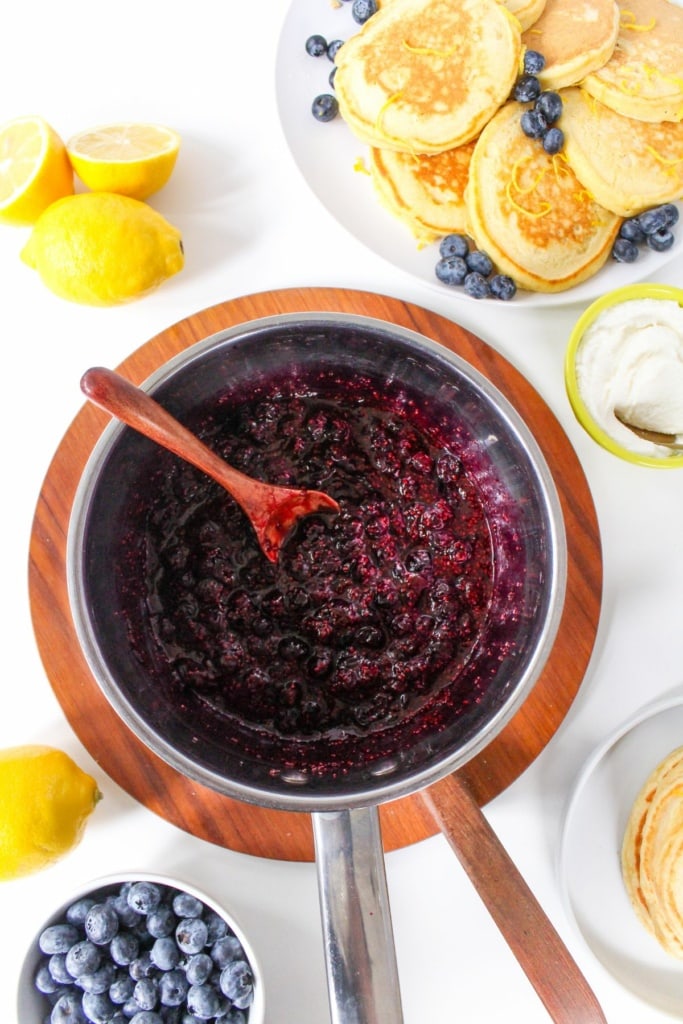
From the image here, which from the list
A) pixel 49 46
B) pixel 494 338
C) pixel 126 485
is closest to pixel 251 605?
pixel 126 485

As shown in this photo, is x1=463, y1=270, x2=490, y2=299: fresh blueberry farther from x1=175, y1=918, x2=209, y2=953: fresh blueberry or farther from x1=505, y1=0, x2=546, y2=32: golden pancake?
x1=175, y1=918, x2=209, y2=953: fresh blueberry

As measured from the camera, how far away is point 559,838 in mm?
1479

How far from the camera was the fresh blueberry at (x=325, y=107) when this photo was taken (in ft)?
4.85

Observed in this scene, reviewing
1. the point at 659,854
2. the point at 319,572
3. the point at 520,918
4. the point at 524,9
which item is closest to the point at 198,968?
the point at 520,918

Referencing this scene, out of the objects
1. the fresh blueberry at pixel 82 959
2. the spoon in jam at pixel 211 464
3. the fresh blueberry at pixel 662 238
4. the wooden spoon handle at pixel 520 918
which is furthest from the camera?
the fresh blueberry at pixel 662 238

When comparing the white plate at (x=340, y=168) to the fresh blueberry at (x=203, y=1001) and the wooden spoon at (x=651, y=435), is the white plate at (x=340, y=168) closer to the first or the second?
the wooden spoon at (x=651, y=435)

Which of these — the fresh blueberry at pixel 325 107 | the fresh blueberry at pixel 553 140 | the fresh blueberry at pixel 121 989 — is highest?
the fresh blueberry at pixel 325 107

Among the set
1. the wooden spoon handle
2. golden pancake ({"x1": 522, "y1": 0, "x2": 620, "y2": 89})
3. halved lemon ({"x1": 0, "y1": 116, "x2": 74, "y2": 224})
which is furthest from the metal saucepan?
golden pancake ({"x1": 522, "y1": 0, "x2": 620, "y2": 89})

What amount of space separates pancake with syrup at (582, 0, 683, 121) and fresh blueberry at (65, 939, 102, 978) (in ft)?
5.33

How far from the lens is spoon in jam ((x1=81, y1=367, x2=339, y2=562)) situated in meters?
1.12

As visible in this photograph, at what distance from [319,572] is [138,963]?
0.71 metres

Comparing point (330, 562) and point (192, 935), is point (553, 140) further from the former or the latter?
point (192, 935)

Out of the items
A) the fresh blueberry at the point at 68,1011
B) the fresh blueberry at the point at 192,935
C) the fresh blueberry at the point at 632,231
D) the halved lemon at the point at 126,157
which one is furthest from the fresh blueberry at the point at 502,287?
the fresh blueberry at the point at 68,1011

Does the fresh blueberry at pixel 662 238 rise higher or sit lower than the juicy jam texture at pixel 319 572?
higher
